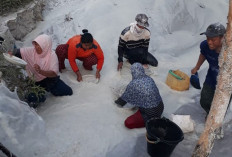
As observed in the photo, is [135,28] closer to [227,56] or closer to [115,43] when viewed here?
[115,43]

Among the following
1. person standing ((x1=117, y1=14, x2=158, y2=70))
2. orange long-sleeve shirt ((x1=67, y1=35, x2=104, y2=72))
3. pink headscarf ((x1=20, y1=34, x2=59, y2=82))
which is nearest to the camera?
pink headscarf ((x1=20, y1=34, x2=59, y2=82))

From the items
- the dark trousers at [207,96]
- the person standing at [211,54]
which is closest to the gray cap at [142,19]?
the person standing at [211,54]

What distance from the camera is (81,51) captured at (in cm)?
474

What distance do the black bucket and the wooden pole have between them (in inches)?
13.7

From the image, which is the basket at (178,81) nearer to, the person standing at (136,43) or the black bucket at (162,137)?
the person standing at (136,43)

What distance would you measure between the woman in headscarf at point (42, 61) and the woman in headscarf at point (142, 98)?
114 cm

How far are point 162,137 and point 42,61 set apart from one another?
1985 millimetres

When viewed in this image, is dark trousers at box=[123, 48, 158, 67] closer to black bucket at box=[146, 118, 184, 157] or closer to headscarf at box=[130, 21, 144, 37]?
headscarf at box=[130, 21, 144, 37]

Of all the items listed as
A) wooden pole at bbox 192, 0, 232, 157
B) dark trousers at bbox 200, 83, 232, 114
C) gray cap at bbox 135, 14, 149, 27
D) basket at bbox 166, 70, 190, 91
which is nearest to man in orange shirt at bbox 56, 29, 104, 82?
gray cap at bbox 135, 14, 149, 27

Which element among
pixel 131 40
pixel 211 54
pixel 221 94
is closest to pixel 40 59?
pixel 131 40

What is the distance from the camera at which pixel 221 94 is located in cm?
271

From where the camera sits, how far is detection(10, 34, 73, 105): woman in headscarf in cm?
402

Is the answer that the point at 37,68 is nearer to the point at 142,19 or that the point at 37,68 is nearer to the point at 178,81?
the point at 142,19

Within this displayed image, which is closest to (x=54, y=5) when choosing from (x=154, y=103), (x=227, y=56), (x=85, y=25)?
(x=85, y=25)
